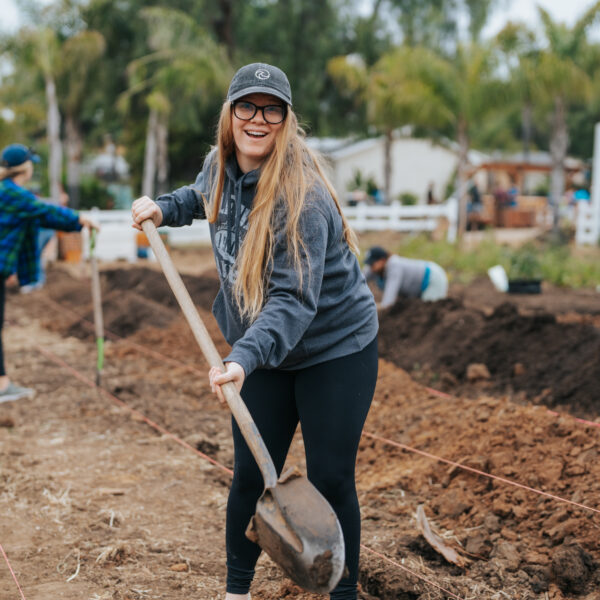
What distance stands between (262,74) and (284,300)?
0.73 metres

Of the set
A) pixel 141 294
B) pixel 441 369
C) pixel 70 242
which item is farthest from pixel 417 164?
pixel 441 369

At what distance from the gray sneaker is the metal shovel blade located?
4130mm

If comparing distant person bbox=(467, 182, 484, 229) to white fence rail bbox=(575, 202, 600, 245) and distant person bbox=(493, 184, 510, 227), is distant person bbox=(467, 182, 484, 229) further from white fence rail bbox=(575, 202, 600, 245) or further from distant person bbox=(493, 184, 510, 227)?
white fence rail bbox=(575, 202, 600, 245)

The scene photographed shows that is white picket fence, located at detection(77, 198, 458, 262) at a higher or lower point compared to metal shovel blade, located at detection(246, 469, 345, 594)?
lower

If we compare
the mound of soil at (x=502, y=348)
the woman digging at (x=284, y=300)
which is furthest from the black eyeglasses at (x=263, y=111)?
the mound of soil at (x=502, y=348)

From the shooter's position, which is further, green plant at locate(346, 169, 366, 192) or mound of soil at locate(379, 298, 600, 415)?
green plant at locate(346, 169, 366, 192)

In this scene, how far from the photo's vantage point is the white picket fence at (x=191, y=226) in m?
17.4

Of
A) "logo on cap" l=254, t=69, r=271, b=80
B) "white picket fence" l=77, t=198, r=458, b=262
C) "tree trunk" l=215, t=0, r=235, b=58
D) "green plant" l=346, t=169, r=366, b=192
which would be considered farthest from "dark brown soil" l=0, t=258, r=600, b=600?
"green plant" l=346, t=169, r=366, b=192

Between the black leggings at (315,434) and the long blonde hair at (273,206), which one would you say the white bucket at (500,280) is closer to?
the black leggings at (315,434)

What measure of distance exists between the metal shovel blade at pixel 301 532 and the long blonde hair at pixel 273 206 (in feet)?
1.84

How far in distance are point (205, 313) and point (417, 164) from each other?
30.5 m

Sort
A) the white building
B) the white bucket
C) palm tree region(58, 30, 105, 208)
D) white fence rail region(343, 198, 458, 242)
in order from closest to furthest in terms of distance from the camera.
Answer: the white bucket
white fence rail region(343, 198, 458, 242)
palm tree region(58, 30, 105, 208)
the white building

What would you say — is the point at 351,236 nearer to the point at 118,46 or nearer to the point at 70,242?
the point at 70,242

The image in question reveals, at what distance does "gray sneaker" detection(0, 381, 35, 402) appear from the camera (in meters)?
5.88
